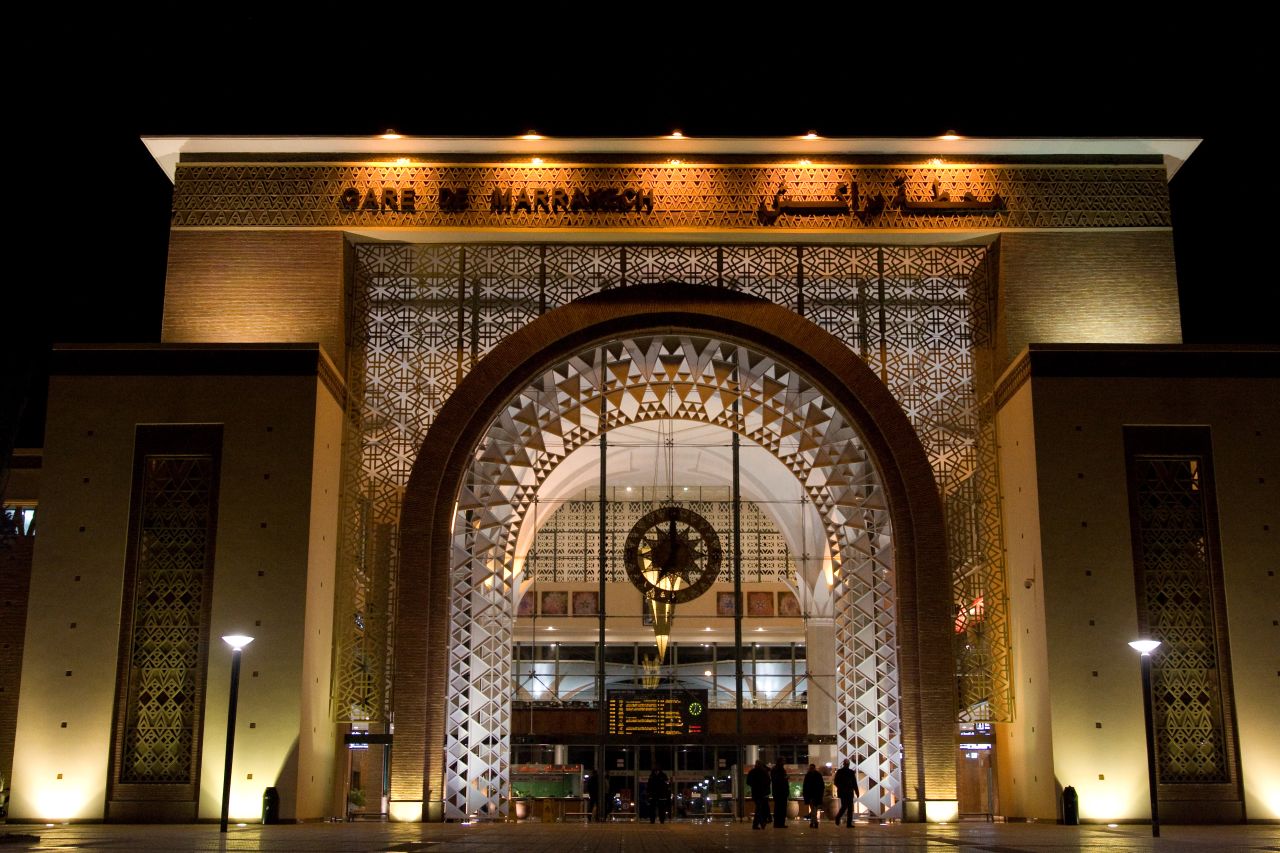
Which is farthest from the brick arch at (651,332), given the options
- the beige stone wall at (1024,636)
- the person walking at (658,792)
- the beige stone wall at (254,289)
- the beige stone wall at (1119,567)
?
the person walking at (658,792)

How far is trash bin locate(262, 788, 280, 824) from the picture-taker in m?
14.2

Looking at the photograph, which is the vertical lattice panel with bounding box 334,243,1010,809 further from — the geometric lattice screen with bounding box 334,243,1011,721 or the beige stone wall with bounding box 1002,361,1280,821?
the beige stone wall with bounding box 1002,361,1280,821

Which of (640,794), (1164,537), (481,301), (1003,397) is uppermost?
(481,301)

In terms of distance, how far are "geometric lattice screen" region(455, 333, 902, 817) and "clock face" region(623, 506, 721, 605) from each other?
1.79 m

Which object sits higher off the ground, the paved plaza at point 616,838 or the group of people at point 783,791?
the group of people at point 783,791

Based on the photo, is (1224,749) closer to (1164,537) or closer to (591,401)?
(1164,537)

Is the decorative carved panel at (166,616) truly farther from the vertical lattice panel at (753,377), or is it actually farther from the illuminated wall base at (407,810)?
the illuminated wall base at (407,810)

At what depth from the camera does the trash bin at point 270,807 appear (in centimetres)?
1417

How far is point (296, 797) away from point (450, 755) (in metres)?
2.25

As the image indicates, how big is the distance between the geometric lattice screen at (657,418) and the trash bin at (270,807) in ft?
8.29

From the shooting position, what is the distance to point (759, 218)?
16719mm

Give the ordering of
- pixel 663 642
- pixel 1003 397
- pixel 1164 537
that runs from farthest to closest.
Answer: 1. pixel 663 642
2. pixel 1003 397
3. pixel 1164 537

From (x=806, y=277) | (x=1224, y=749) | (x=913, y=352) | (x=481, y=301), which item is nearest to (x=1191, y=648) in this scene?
(x=1224, y=749)

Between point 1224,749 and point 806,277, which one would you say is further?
point 806,277
